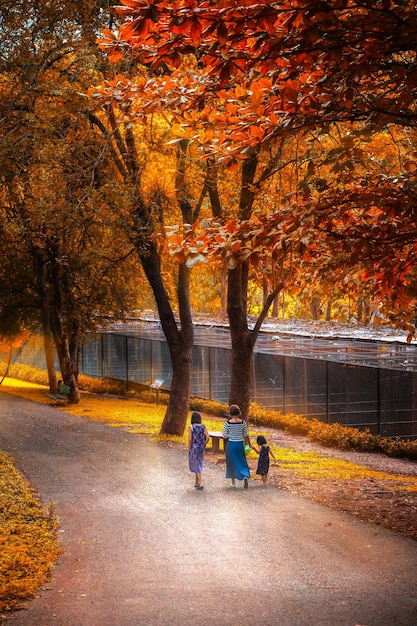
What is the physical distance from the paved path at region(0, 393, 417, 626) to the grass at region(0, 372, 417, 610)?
26 cm

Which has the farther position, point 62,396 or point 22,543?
point 62,396

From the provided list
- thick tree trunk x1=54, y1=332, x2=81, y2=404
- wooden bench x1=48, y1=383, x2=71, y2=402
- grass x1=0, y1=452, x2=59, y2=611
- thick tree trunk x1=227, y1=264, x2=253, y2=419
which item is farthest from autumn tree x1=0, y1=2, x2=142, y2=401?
thick tree trunk x1=54, y1=332, x2=81, y2=404

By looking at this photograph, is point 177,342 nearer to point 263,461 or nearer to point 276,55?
point 263,461

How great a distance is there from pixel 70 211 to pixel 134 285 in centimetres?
1746

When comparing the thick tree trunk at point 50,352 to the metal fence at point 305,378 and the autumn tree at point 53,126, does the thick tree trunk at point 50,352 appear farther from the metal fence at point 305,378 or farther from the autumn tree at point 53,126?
the autumn tree at point 53,126

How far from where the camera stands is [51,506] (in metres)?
13.1

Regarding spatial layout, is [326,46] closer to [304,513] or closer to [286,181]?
[304,513]

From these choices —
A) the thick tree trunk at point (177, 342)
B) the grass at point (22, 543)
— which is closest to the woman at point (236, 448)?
the grass at point (22, 543)

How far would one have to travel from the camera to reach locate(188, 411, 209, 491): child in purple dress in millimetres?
15097

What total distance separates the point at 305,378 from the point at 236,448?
1361 cm

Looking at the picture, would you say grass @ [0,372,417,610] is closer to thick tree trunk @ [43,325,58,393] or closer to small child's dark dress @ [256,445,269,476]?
thick tree trunk @ [43,325,58,393]

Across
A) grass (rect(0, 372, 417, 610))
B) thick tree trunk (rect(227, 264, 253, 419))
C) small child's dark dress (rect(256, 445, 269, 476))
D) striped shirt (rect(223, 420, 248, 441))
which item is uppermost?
thick tree trunk (rect(227, 264, 253, 419))

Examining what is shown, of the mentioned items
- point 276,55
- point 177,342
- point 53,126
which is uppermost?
point 53,126

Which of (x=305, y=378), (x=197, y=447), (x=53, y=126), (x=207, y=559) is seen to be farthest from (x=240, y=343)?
(x=207, y=559)
